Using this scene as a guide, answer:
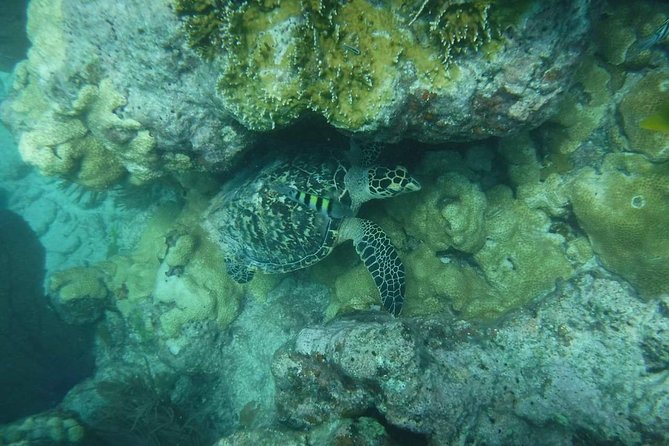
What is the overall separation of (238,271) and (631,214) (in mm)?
4588

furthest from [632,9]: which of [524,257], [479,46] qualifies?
[524,257]

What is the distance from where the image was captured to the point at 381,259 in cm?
416

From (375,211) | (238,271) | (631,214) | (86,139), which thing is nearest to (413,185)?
(375,211)

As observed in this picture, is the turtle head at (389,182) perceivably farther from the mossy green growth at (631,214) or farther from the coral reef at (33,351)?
the coral reef at (33,351)

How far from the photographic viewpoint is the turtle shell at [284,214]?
449 centimetres

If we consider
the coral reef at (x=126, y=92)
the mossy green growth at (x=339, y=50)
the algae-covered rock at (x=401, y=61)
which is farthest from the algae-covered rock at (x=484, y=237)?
the coral reef at (x=126, y=92)

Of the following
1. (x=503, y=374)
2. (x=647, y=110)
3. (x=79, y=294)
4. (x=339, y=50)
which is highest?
(x=339, y=50)

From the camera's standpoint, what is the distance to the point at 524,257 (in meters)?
3.73

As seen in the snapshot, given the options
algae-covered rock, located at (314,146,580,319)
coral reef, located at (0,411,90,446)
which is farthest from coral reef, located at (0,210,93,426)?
algae-covered rock, located at (314,146,580,319)

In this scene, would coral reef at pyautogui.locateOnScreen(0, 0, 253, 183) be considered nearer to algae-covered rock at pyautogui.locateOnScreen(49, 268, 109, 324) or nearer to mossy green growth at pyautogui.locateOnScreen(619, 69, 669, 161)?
algae-covered rock at pyautogui.locateOnScreen(49, 268, 109, 324)

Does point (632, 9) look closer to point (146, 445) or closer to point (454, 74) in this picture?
point (454, 74)

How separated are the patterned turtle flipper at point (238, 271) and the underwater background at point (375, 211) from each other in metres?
0.04

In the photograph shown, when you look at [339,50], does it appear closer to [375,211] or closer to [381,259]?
[381,259]

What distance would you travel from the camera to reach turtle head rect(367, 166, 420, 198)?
388cm
